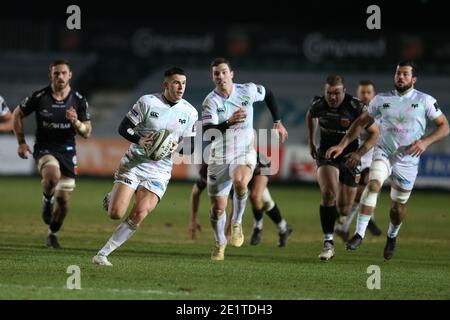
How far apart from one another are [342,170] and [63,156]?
393 centimetres

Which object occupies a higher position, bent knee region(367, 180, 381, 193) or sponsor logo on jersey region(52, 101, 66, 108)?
sponsor logo on jersey region(52, 101, 66, 108)

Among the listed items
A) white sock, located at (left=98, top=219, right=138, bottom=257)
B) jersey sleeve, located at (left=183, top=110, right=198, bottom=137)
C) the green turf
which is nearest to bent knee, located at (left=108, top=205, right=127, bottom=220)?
white sock, located at (left=98, top=219, right=138, bottom=257)

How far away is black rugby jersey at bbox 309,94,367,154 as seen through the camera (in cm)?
1397

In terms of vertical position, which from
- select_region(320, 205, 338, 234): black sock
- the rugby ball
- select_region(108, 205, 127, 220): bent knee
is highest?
the rugby ball

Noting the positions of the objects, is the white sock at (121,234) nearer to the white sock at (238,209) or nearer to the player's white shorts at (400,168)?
the white sock at (238,209)

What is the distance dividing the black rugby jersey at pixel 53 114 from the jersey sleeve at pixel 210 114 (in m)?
1.79

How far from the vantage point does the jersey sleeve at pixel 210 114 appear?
42.4 feet

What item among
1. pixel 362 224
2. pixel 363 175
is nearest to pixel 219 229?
pixel 362 224

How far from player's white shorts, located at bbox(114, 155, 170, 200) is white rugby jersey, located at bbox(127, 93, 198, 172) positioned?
71 millimetres

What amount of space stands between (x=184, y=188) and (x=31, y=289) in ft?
61.4

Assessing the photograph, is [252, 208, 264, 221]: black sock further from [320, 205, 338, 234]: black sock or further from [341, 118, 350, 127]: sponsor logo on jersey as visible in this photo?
[341, 118, 350, 127]: sponsor logo on jersey

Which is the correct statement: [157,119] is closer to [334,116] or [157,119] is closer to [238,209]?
[238,209]

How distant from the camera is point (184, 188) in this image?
28047mm

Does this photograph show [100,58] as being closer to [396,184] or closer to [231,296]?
Answer: [396,184]
